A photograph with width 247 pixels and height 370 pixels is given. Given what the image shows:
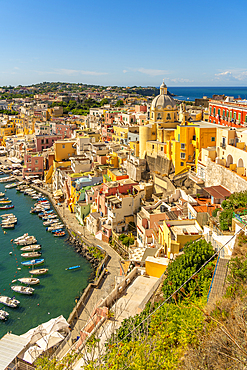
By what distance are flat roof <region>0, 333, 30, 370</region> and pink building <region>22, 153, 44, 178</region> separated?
27301mm

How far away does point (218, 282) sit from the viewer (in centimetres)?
749

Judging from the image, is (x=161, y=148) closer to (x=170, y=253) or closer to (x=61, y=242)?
(x=61, y=242)

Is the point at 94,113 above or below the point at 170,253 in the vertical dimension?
above

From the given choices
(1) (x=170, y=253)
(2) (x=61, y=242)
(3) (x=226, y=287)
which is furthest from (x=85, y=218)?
(3) (x=226, y=287)

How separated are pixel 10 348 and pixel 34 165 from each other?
92.4 ft

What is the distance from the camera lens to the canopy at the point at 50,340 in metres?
11.2

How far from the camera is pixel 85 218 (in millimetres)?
22656

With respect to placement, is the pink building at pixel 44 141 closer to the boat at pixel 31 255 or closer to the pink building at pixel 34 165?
the pink building at pixel 34 165

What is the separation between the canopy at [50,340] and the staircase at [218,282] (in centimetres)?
686

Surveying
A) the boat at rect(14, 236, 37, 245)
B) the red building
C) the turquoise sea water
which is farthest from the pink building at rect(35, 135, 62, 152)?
the red building

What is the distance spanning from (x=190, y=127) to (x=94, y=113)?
32.1 metres

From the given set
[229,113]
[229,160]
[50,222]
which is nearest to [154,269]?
[229,160]

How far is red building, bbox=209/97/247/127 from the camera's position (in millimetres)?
18812

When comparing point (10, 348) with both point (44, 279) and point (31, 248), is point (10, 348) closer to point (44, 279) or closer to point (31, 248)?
point (44, 279)
